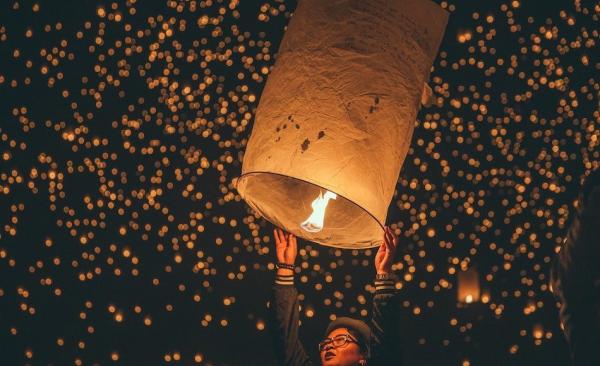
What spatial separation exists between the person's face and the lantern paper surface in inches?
32.8

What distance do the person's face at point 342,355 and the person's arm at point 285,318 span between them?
9 cm

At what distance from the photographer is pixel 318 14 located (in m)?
1.26

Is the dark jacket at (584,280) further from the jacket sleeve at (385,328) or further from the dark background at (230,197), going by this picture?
the dark background at (230,197)

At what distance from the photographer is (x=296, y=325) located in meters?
1.79

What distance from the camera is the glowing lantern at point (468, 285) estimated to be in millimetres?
2465

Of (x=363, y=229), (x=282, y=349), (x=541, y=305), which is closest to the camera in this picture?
(x=363, y=229)

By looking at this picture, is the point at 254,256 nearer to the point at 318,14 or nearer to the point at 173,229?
the point at 173,229

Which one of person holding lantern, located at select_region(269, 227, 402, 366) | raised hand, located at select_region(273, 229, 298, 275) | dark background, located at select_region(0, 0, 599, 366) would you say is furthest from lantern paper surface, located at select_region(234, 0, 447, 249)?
dark background, located at select_region(0, 0, 599, 366)

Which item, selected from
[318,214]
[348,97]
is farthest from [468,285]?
[348,97]

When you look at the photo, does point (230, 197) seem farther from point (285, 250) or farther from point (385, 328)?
point (385, 328)

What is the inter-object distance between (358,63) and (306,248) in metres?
1.45

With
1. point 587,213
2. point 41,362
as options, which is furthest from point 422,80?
point 41,362

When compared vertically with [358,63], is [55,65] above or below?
below

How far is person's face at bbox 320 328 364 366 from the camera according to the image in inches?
72.7
